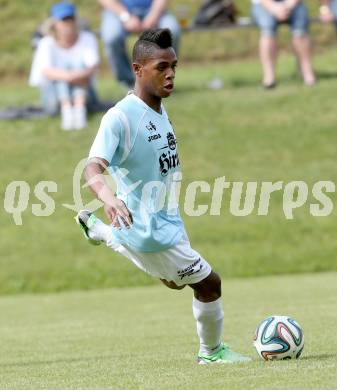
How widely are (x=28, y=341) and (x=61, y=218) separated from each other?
7392mm

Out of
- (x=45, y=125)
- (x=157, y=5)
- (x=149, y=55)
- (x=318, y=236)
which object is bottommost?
(x=318, y=236)

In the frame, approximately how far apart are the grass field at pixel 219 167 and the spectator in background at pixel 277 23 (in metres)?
0.89

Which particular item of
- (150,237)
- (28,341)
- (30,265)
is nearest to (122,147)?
(150,237)

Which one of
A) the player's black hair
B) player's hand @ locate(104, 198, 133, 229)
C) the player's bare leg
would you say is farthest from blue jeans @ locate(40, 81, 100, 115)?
player's hand @ locate(104, 198, 133, 229)

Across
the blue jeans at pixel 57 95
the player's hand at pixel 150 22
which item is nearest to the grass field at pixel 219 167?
the blue jeans at pixel 57 95

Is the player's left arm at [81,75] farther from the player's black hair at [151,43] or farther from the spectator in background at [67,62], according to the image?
the player's black hair at [151,43]

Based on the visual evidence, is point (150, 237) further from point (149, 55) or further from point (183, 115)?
point (183, 115)

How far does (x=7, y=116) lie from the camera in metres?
19.8

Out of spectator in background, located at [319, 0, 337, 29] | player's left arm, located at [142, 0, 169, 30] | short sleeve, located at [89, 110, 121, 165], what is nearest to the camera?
short sleeve, located at [89, 110, 121, 165]

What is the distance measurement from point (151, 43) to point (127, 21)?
11.4 m

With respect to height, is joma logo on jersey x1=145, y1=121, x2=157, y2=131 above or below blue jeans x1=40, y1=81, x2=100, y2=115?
above

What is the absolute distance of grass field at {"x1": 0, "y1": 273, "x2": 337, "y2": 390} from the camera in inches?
252

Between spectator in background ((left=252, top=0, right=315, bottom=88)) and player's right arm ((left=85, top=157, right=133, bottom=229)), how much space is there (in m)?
12.1

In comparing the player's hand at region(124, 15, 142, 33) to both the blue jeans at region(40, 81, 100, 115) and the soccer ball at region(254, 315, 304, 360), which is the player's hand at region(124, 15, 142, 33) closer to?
the blue jeans at region(40, 81, 100, 115)
